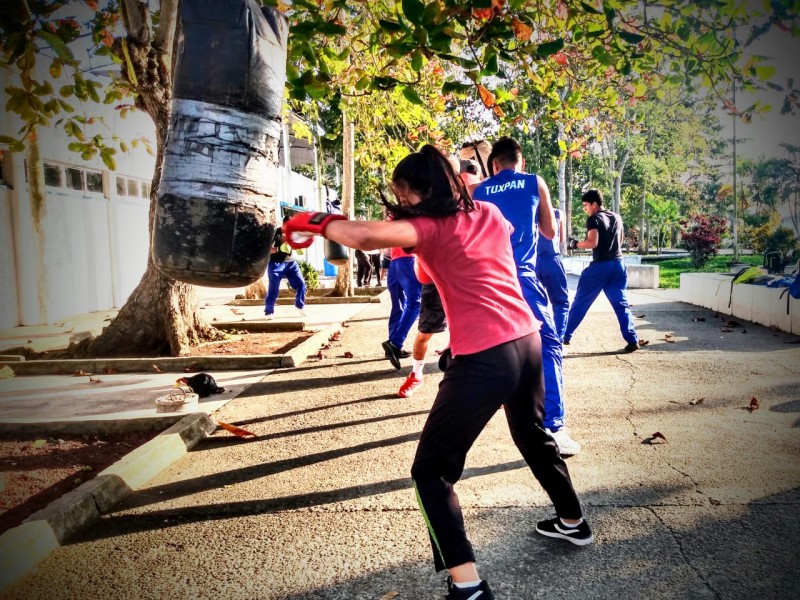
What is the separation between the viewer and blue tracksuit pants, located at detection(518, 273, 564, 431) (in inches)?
162

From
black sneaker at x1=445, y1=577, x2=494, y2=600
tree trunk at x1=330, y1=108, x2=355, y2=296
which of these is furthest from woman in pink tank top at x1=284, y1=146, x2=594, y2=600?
tree trunk at x1=330, y1=108, x2=355, y2=296

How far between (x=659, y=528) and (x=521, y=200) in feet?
7.50

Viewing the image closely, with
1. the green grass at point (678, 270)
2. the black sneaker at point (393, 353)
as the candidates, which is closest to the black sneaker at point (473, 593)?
the black sneaker at point (393, 353)

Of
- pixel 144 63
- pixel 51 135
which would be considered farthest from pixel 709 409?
pixel 51 135

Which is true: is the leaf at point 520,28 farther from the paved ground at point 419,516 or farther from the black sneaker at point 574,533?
the black sneaker at point 574,533

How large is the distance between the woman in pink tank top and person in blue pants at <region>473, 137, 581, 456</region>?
1566mm

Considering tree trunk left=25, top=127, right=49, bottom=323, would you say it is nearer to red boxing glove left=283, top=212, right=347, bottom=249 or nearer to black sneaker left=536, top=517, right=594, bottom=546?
red boxing glove left=283, top=212, right=347, bottom=249

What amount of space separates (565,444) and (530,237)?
1.50 meters

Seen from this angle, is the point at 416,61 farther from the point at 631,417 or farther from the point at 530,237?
the point at 631,417

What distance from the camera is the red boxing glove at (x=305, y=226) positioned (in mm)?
2474

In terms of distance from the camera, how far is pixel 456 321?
8.23ft

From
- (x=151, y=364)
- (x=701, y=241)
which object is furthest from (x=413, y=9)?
(x=701, y=241)

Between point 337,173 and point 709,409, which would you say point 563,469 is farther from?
point 337,173

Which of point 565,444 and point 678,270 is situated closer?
point 565,444
